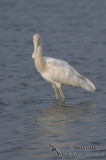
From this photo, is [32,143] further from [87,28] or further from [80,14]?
[80,14]

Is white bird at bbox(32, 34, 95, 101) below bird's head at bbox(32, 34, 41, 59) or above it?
below

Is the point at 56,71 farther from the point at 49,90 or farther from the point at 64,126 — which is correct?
the point at 64,126

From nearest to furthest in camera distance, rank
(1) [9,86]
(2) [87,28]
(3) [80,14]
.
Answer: (1) [9,86] < (2) [87,28] < (3) [80,14]

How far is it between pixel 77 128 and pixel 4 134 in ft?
4.91

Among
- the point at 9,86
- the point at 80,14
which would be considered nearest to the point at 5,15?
the point at 80,14

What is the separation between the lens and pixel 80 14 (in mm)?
31875

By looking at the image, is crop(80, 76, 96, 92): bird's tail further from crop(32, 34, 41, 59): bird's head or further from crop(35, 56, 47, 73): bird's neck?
crop(32, 34, 41, 59): bird's head

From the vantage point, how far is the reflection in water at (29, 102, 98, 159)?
10.1m

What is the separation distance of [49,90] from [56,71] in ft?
5.16

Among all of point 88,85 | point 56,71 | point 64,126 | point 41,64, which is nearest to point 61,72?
point 56,71

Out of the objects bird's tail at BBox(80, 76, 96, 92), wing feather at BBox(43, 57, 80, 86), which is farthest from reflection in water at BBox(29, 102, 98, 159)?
wing feather at BBox(43, 57, 80, 86)

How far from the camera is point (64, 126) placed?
11344 mm

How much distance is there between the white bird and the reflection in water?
0.66 meters

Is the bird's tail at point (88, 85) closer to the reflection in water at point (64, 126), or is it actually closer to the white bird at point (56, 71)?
the white bird at point (56, 71)
